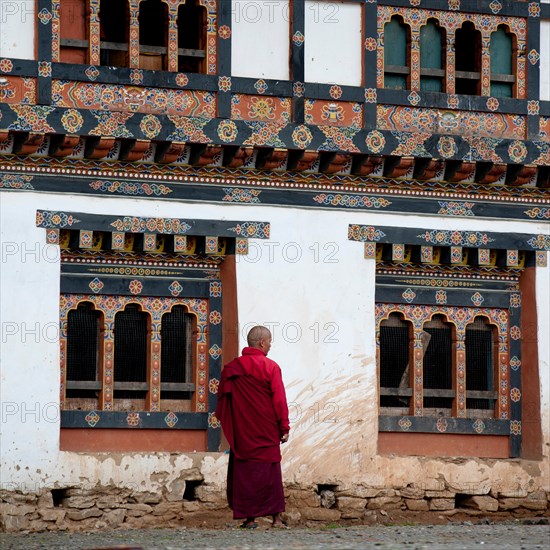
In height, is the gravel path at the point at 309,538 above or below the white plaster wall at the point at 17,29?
below

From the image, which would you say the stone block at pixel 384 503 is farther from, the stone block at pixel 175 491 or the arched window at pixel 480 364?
the stone block at pixel 175 491

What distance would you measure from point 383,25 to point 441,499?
4.72 meters

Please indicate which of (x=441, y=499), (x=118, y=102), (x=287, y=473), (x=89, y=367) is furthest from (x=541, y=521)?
(x=118, y=102)

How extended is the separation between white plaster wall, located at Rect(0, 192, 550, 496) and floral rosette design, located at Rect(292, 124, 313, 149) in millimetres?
677

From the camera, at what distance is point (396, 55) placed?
17516 mm

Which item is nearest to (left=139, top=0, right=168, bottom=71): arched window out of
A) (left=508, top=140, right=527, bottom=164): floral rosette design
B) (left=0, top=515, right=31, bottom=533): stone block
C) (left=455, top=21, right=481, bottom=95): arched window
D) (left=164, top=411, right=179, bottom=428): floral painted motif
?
(left=455, top=21, right=481, bottom=95): arched window

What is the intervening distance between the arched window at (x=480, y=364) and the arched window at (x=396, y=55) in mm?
2559

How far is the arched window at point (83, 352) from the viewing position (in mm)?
16500

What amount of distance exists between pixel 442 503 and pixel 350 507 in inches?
39.5

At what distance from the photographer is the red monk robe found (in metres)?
14.8

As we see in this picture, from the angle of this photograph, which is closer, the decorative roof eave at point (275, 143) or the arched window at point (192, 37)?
the decorative roof eave at point (275, 143)

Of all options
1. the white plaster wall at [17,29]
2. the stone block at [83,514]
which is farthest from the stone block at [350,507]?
the white plaster wall at [17,29]

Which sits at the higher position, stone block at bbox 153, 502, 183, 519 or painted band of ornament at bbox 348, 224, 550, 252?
painted band of ornament at bbox 348, 224, 550, 252

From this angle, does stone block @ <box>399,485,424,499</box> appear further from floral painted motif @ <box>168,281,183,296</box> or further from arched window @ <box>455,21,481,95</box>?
arched window @ <box>455,21,481,95</box>
